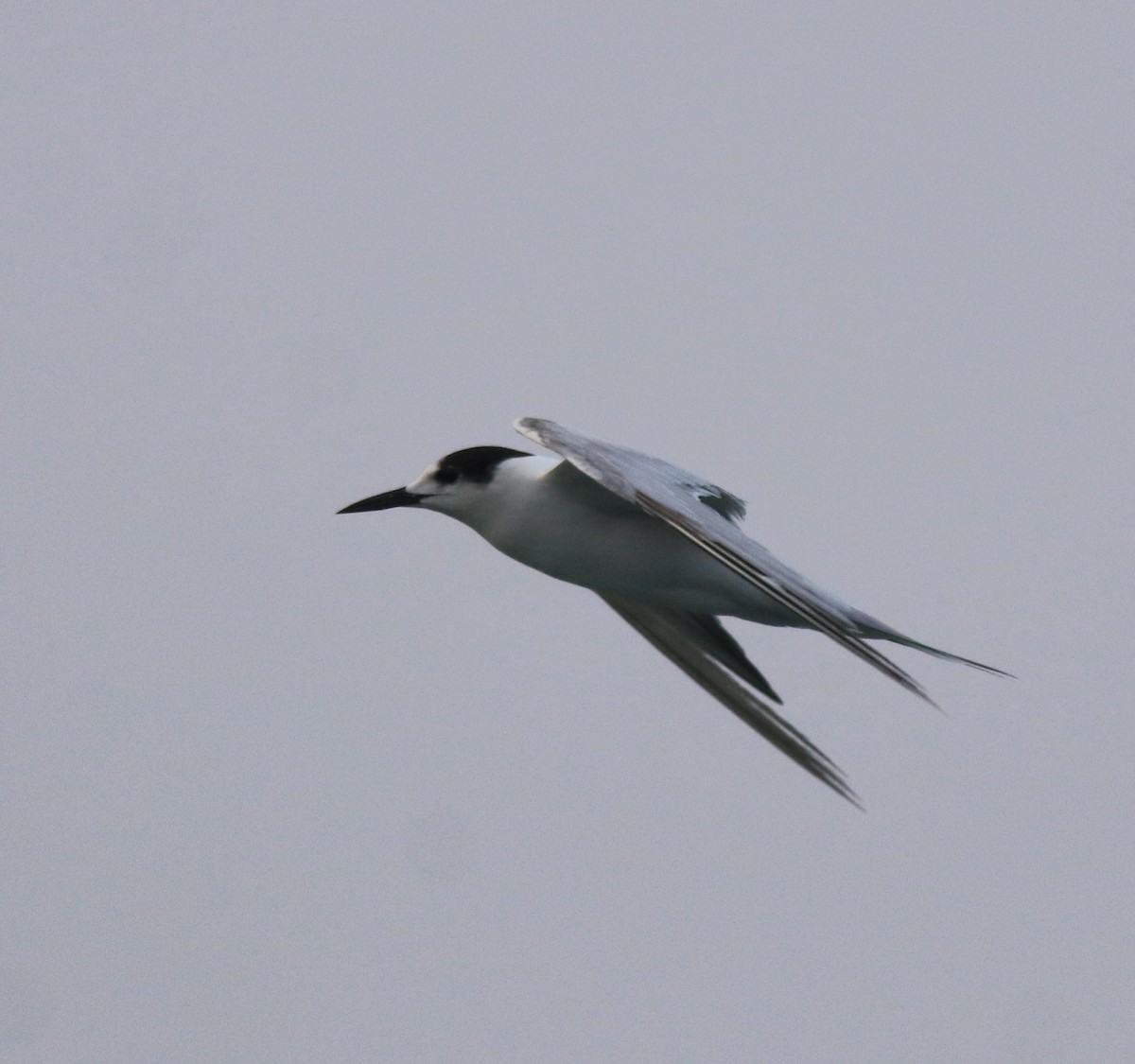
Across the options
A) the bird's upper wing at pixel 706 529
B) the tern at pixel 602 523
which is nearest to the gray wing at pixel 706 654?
the tern at pixel 602 523

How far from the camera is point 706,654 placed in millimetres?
11453

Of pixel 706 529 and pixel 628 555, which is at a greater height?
pixel 706 529

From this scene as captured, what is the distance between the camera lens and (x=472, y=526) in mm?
10133

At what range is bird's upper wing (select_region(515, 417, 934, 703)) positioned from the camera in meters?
8.13

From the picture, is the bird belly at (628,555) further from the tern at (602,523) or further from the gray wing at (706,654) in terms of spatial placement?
the gray wing at (706,654)

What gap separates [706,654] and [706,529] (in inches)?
116

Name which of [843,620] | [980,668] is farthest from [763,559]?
[980,668]

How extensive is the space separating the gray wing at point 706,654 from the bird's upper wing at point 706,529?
1553mm

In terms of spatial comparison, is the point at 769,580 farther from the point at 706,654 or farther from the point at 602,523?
the point at 706,654

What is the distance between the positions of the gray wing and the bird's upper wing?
61.1 inches

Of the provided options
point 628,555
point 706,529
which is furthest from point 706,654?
point 706,529

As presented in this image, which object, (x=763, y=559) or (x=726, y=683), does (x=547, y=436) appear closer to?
(x=763, y=559)

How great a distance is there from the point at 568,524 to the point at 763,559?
1572 mm

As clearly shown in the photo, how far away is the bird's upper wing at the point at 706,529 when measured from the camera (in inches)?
320
